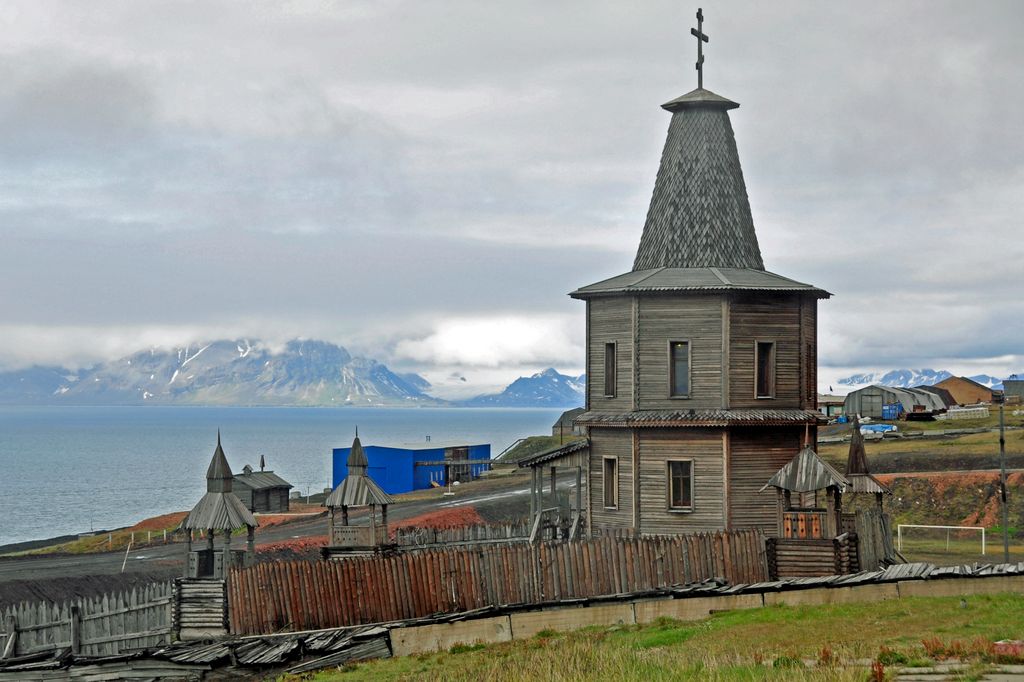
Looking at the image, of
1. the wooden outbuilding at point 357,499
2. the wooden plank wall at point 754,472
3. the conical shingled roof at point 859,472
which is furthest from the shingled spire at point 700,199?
the wooden outbuilding at point 357,499

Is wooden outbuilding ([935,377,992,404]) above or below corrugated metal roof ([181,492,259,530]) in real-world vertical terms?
above

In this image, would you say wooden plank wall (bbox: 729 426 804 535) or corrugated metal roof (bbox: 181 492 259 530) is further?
wooden plank wall (bbox: 729 426 804 535)

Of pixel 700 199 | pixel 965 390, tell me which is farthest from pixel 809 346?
pixel 965 390

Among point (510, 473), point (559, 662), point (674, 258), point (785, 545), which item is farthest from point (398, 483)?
point (559, 662)

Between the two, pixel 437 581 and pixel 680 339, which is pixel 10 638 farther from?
pixel 680 339

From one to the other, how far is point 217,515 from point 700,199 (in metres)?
18.3

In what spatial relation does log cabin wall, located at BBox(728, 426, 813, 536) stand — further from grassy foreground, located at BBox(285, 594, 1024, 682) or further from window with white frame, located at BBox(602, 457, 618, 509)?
grassy foreground, located at BBox(285, 594, 1024, 682)

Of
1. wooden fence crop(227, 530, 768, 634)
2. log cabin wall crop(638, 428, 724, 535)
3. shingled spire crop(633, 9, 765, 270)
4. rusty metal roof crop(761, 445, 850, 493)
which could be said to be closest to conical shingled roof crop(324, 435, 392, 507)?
log cabin wall crop(638, 428, 724, 535)

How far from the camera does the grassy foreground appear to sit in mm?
17938

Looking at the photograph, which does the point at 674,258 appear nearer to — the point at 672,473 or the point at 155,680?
the point at 672,473

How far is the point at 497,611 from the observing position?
26.7 meters

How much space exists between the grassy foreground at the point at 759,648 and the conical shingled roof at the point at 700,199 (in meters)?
15.8

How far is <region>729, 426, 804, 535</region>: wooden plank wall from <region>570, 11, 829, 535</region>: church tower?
1.2 inches

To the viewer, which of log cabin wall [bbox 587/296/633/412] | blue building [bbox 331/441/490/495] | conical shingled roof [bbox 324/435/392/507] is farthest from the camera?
blue building [bbox 331/441/490/495]
